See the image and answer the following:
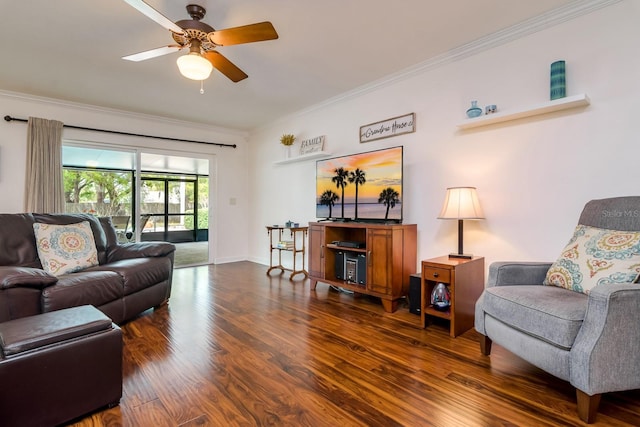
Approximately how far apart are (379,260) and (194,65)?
2242mm

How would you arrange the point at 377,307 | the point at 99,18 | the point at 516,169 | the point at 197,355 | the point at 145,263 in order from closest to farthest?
the point at 197,355 → the point at 99,18 → the point at 516,169 → the point at 145,263 → the point at 377,307

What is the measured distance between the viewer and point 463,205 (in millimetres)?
2611

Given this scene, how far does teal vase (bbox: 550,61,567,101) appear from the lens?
2.28 m

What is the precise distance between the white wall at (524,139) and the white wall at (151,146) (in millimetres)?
2976

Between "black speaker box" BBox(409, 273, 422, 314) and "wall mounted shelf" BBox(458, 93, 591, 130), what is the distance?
1.46m

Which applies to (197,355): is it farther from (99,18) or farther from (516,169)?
(516,169)

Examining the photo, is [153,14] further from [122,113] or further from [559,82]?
[122,113]

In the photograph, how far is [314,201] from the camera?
454 cm

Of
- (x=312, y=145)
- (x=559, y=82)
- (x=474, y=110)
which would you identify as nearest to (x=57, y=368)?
(x=474, y=110)

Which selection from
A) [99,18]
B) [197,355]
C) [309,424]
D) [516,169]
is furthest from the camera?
[516,169]

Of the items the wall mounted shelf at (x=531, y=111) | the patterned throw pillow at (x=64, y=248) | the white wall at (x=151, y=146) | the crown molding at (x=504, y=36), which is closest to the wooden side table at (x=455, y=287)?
the wall mounted shelf at (x=531, y=111)

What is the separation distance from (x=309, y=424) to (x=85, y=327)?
1155 mm

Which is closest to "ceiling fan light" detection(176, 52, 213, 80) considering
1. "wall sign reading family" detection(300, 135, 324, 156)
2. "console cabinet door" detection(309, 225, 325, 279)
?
"console cabinet door" detection(309, 225, 325, 279)

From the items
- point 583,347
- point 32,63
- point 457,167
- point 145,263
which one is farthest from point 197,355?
point 32,63
